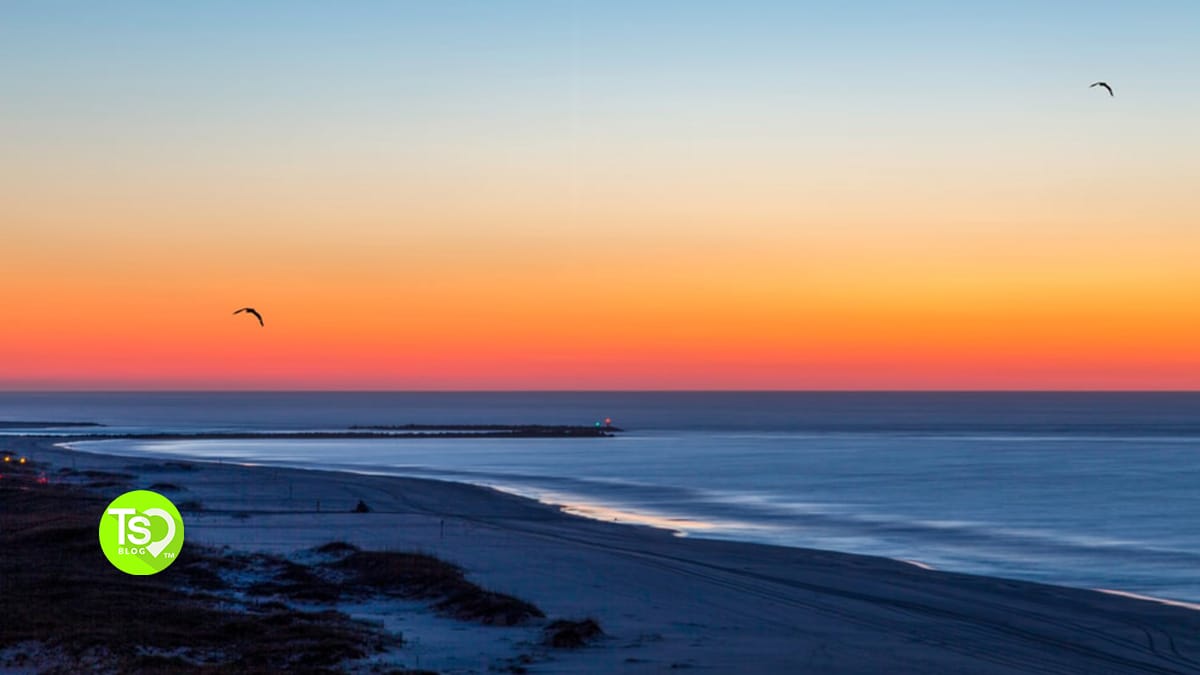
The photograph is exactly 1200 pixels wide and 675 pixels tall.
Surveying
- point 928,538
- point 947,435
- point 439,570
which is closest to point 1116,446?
point 947,435

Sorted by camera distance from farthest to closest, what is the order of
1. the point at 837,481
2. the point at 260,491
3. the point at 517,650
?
the point at 837,481
the point at 260,491
the point at 517,650

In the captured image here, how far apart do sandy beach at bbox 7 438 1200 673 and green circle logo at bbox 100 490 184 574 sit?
3.67 ft

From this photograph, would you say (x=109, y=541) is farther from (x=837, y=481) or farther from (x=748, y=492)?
(x=837, y=481)

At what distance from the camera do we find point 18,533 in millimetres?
35156

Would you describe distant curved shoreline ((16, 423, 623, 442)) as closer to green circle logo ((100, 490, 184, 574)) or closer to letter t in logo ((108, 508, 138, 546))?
green circle logo ((100, 490, 184, 574))

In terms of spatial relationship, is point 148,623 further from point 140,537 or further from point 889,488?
point 889,488

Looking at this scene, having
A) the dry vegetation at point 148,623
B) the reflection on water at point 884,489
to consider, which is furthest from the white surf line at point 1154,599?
the dry vegetation at point 148,623

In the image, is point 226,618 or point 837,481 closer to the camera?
point 226,618

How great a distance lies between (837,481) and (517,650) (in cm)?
6129

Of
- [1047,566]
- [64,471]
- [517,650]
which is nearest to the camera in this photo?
[517,650]

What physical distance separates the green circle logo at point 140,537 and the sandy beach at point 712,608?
3.67ft

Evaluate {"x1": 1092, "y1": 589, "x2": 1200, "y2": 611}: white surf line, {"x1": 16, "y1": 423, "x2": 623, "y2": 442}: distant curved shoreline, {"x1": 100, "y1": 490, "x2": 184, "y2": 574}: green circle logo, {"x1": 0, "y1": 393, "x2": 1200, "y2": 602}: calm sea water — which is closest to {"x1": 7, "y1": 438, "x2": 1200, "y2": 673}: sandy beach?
{"x1": 1092, "y1": 589, "x2": 1200, "y2": 611}: white surf line

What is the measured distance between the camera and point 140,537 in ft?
117

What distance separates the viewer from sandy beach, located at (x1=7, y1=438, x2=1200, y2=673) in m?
23.3
